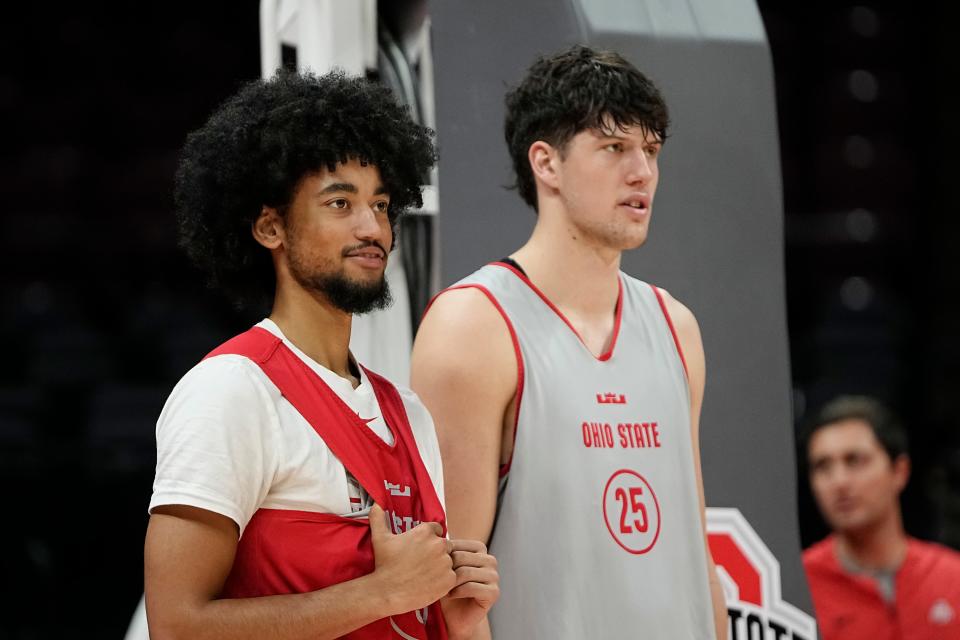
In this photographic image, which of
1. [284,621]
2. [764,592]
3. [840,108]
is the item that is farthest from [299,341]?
[840,108]

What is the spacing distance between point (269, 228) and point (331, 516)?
475 millimetres

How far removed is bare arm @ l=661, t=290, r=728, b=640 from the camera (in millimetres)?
2650

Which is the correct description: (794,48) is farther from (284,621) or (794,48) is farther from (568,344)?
(284,621)

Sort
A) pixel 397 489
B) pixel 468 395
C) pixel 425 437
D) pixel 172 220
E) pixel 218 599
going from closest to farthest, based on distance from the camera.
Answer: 1. pixel 218 599
2. pixel 397 489
3. pixel 425 437
4. pixel 468 395
5. pixel 172 220

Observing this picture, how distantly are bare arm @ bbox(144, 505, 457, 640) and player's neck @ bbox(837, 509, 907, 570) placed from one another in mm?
2988

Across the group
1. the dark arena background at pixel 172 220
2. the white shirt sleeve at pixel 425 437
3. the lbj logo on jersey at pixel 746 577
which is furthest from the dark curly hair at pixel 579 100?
the dark arena background at pixel 172 220

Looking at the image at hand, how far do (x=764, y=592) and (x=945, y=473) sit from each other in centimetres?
341

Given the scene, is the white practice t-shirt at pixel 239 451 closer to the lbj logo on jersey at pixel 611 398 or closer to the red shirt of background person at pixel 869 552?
the lbj logo on jersey at pixel 611 398

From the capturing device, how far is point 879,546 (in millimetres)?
4438

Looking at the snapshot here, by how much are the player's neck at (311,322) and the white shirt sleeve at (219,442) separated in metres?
0.16

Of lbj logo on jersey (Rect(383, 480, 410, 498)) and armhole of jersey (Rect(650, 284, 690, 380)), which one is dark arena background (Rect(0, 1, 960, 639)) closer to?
armhole of jersey (Rect(650, 284, 690, 380))

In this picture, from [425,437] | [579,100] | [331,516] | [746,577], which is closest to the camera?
[331,516]

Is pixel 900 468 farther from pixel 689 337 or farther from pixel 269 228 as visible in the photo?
pixel 269 228

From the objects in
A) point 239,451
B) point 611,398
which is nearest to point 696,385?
point 611,398
